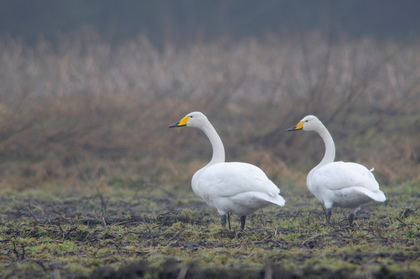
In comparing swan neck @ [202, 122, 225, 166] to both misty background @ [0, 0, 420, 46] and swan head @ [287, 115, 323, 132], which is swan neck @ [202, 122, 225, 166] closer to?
swan head @ [287, 115, 323, 132]

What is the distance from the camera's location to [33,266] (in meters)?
4.73

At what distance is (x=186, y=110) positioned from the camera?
14055 mm

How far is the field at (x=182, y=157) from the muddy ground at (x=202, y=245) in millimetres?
20

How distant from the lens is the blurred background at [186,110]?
1217 cm

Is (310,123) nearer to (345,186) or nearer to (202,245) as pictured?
(345,186)

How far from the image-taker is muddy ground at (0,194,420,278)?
4219 millimetres

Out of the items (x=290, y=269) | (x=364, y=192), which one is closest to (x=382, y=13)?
(x=364, y=192)

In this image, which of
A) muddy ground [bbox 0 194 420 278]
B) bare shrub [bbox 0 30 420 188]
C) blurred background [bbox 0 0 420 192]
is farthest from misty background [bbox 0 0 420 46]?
muddy ground [bbox 0 194 420 278]

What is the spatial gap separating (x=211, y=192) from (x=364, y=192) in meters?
1.54

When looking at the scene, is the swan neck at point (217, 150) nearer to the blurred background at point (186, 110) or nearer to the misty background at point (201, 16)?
the blurred background at point (186, 110)

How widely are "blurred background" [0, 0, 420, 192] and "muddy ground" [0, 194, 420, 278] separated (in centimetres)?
380

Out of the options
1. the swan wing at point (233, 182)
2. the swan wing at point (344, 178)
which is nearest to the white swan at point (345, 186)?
the swan wing at point (344, 178)

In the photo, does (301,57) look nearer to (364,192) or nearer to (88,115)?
(88,115)

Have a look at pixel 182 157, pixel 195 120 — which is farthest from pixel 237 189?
pixel 182 157
